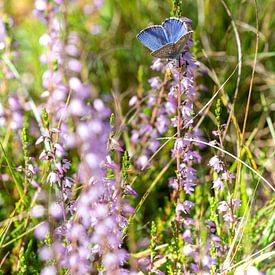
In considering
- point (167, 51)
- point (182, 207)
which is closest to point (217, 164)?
point (182, 207)

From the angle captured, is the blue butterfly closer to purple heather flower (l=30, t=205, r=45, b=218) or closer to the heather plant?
the heather plant

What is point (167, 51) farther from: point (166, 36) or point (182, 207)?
point (182, 207)

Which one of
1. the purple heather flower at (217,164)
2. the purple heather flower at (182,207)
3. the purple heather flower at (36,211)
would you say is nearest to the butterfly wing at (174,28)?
the purple heather flower at (217,164)

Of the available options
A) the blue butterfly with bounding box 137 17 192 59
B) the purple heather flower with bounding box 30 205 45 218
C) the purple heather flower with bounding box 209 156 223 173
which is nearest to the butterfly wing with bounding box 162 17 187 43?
the blue butterfly with bounding box 137 17 192 59

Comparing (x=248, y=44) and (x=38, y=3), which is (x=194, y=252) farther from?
(x=248, y=44)

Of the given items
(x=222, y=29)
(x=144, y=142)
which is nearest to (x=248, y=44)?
(x=222, y=29)

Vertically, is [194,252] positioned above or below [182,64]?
below

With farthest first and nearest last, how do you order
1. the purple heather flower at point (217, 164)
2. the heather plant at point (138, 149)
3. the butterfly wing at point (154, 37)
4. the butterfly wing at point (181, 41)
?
the purple heather flower at point (217, 164) → the heather plant at point (138, 149) → the butterfly wing at point (154, 37) → the butterfly wing at point (181, 41)

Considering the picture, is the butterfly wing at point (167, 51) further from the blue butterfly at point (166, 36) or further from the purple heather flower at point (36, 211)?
the purple heather flower at point (36, 211)

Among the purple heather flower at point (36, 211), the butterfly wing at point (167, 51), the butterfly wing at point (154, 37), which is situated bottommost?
the purple heather flower at point (36, 211)
